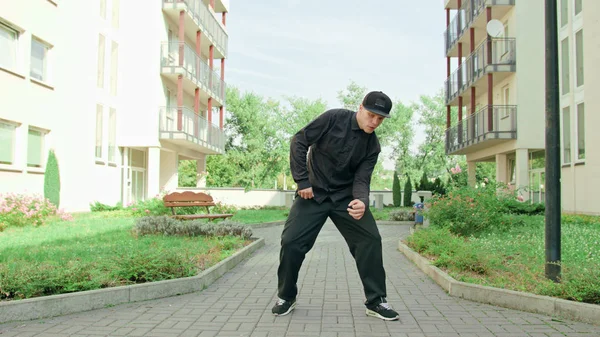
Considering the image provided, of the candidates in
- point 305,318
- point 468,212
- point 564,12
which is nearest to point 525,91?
point 564,12

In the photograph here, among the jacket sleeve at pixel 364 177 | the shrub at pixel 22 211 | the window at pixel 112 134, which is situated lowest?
the shrub at pixel 22 211

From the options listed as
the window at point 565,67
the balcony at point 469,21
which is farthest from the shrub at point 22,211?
the balcony at point 469,21

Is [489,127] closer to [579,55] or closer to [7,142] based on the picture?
[579,55]

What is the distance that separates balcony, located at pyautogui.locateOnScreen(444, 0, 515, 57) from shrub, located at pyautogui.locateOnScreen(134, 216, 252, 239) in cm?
2017

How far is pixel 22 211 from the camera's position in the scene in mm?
14016

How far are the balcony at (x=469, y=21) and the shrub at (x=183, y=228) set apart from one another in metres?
20.2

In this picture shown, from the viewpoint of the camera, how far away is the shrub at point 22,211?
13571mm

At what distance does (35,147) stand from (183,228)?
10671mm

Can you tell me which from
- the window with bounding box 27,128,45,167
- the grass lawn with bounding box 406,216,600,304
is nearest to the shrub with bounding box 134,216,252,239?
the grass lawn with bounding box 406,216,600,304

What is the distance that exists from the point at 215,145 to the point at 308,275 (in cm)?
2779

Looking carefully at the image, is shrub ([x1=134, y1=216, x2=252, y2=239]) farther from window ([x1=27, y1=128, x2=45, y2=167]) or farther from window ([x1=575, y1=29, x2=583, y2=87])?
window ([x1=575, y1=29, x2=583, y2=87])

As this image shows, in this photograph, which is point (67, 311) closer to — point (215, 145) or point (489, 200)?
point (489, 200)

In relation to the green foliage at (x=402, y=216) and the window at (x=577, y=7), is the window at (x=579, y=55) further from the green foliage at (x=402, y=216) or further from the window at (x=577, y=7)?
the green foliage at (x=402, y=216)

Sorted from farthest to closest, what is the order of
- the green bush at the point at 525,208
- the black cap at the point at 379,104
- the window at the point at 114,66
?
the window at the point at 114,66
the green bush at the point at 525,208
the black cap at the point at 379,104
